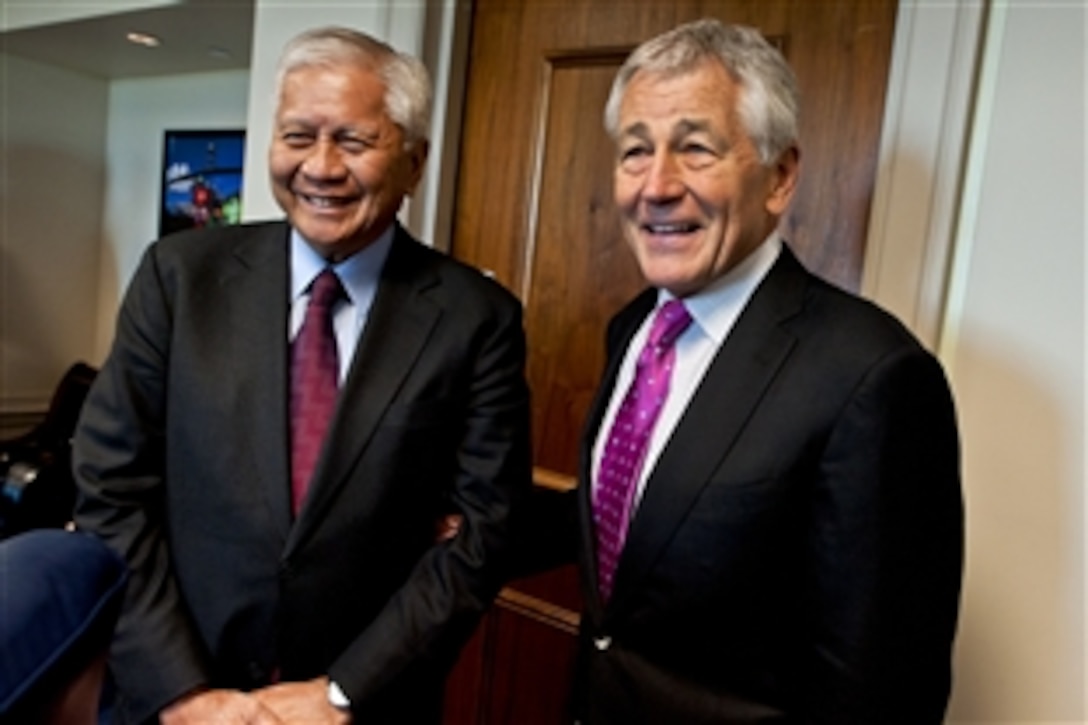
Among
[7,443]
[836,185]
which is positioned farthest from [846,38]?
[7,443]

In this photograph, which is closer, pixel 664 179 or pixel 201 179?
pixel 664 179

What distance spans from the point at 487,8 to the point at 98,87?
102 inches

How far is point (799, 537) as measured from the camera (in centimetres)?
99

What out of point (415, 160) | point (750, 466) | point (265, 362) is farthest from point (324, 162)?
point (750, 466)

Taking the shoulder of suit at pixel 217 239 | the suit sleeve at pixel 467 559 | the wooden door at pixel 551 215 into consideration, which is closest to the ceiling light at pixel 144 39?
the wooden door at pixel 551 215

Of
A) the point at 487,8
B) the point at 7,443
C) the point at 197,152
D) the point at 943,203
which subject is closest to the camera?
the point at 943,203

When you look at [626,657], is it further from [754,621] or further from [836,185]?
[836,185]

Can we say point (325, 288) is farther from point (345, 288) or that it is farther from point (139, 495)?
point (139, 495)

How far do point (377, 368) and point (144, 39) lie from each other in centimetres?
241

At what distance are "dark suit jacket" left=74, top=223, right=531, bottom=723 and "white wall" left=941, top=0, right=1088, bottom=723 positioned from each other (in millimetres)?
767

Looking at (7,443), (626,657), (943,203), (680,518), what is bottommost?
(7,443)

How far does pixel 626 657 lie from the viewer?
3.56ft

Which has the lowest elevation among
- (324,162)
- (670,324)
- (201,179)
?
(670,324)

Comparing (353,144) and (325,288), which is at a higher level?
(353,144)
